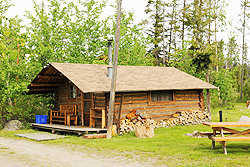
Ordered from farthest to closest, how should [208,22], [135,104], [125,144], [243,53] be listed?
[243,53] → [208,22] → [135,104] → [125,144]

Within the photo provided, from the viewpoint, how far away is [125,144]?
40.5 feet

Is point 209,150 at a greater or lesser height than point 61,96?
lesser

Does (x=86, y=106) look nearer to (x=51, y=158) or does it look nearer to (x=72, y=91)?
(x=72, y=91)

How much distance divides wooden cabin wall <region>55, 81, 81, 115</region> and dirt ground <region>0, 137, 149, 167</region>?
5563mm

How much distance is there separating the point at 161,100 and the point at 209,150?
8.47 meters

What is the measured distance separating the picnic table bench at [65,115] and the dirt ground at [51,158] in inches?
198

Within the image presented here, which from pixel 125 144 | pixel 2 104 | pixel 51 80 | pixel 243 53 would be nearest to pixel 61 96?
pixel 51 80

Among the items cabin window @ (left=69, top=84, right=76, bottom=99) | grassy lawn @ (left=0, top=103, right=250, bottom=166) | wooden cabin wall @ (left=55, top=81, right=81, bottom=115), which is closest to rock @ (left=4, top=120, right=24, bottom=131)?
wooden cabin wall @ (left=55, top=81, right=81, bottom=115)

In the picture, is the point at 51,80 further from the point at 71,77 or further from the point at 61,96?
the point at 71,77

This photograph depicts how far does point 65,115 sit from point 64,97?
1638mm

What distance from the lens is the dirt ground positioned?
8867 mm

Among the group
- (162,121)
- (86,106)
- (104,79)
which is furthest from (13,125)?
(162,121)

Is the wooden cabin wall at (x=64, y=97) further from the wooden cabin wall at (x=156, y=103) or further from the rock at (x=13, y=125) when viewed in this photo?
the rock at (x=13, y=125)

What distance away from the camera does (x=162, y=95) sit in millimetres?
18656
